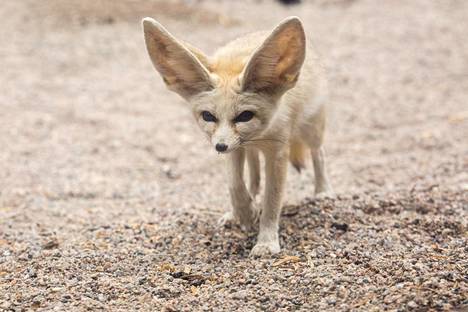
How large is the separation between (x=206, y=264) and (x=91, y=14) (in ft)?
28.2

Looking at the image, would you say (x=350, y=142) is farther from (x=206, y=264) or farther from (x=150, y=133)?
Answer: (x=206, y=264)

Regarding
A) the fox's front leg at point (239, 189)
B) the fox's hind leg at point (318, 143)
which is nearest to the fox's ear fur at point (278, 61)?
the fox's front leg at point (239, 189)

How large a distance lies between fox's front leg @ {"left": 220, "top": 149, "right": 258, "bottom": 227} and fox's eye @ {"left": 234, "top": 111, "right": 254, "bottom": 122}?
609 millimetres

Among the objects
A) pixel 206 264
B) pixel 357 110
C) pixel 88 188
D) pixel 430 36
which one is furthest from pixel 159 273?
pixel 430 36

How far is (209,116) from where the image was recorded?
11.5 feet

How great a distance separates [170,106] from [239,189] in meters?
4.58

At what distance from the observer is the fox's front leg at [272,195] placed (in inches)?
155

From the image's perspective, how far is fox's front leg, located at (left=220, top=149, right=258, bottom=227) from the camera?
4.12 m

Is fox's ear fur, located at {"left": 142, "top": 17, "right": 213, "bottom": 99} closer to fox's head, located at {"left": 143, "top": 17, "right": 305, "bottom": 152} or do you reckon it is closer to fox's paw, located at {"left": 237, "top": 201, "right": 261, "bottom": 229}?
fox's head, located at {"left": 143, "top": 17, "right": 305, "bottom": 152}

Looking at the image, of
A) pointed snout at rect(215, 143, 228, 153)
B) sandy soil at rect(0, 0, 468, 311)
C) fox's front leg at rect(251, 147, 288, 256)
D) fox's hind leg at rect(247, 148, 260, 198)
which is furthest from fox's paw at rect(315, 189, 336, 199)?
pointed snout at rect(215, 143, 228, 153)

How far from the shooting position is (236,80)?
11.5 feet

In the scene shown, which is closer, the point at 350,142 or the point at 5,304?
the point at 5,304

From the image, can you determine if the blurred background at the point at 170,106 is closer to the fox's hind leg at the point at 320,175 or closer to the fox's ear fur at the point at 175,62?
the fox's hind leg at the point at 320,175

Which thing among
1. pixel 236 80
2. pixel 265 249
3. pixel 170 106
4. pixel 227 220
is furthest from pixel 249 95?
pixel 170 106
